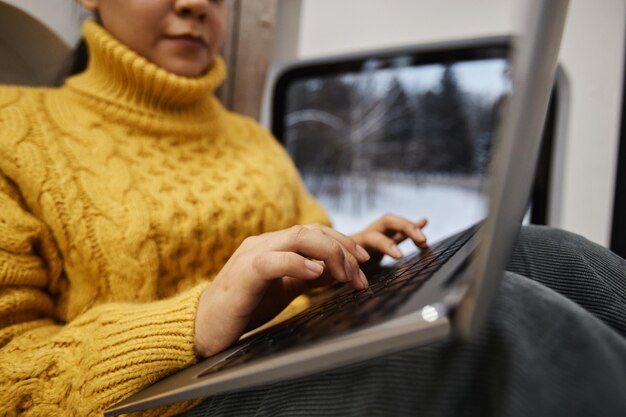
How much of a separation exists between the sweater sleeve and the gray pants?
0.39 ft

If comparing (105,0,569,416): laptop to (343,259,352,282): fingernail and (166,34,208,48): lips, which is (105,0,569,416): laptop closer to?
(343,259,352,282): fingernail

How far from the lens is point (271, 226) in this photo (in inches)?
27.4

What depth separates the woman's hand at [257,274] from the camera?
1.11 feet

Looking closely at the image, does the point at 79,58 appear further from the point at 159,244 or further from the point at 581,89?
the point at 581,89

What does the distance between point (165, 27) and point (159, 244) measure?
1.09ft

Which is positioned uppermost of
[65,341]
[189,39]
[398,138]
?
[189,39]

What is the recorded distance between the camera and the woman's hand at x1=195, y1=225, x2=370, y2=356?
1.11ft

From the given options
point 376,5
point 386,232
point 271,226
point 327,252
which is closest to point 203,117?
point 271,226

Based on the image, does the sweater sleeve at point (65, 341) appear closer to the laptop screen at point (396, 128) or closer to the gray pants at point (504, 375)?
the gray pants at point (504, 375)

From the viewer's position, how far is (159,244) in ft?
1.87

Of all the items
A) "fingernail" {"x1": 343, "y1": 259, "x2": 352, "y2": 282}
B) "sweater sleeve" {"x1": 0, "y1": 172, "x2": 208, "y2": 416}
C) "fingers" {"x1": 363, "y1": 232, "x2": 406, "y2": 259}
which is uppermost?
"fingernail" {"x1": 343, "y1": 259, "x2": 352, "y2": 282}

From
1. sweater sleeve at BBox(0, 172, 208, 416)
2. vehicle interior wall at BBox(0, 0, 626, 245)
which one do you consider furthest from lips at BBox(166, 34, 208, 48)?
sweater sleeve at BBox(0, 172, 208, 416)

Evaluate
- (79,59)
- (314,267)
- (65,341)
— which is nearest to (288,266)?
(314,267)

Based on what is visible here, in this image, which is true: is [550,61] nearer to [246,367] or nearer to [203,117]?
[246,367]
